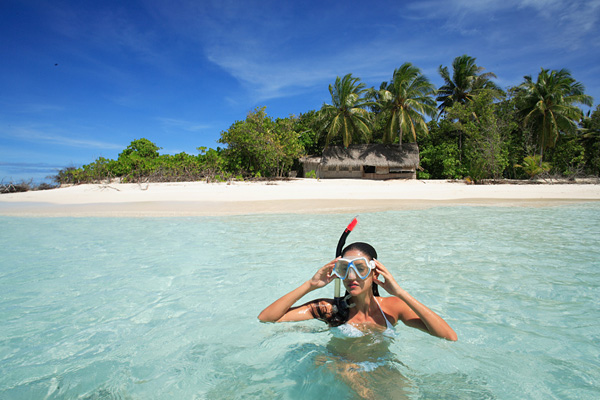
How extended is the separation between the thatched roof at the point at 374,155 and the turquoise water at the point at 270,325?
21491 mm

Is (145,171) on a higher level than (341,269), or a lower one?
higher

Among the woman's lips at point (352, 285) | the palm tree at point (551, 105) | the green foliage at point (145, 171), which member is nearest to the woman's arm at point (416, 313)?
→ the woman's lips at point (352, 285)

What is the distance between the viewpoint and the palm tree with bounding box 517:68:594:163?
82.1 ft

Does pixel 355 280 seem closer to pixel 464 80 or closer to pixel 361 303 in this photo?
pixel 361 303

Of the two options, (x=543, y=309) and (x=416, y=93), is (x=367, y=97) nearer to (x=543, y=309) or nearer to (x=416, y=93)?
(x=416, y=93)

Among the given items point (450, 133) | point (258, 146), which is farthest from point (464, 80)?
point (258, 146)

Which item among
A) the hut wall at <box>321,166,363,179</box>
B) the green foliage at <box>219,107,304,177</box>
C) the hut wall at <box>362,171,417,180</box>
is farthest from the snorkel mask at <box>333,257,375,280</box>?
the hut wall at <box>362,171,417,180</box>

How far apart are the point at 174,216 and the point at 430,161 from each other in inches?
976

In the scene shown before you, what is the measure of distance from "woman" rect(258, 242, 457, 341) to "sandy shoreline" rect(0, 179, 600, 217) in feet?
25.2

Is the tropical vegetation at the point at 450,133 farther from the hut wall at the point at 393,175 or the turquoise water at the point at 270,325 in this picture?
the turquoise water at the point at 270,325

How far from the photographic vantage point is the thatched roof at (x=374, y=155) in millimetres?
27516

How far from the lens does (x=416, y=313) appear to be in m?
2.20

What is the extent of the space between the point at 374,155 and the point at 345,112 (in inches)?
180

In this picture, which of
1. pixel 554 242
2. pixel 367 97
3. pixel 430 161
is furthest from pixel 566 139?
pixel 554 242
